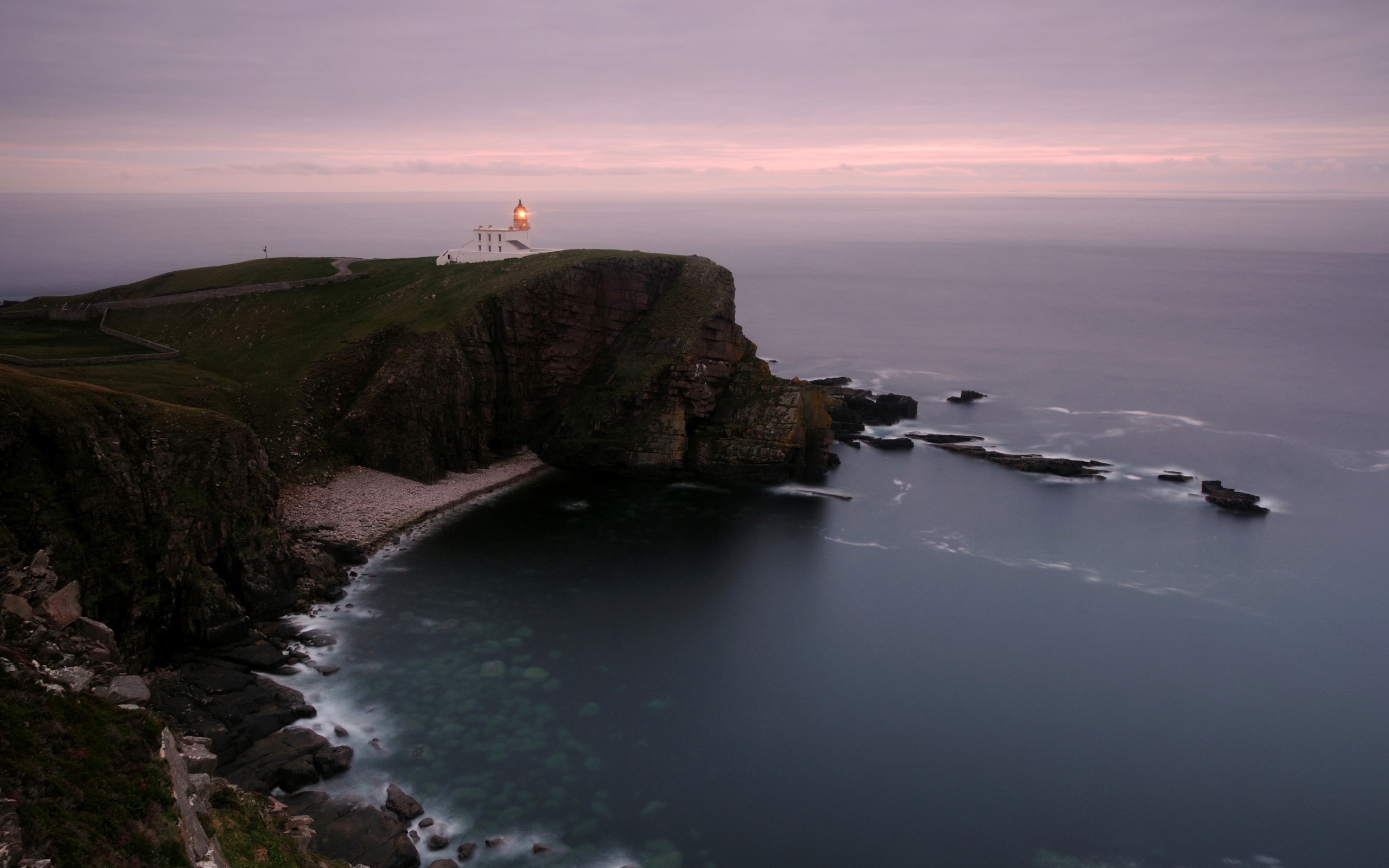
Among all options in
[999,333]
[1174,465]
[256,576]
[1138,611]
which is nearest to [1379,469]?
[1174,465]

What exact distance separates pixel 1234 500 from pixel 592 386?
4842 centimetres

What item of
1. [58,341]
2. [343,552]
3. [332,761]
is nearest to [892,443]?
[343,552]

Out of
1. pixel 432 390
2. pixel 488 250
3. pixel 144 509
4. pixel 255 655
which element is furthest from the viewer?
pixel 488 250

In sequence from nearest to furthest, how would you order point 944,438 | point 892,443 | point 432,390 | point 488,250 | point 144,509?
point 144,509 < point 432,390 < point 892,443 < point 944,438 < point 488,250

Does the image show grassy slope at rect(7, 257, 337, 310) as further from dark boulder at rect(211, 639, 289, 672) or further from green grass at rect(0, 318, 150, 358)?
dark boulder at rect(211, 639, 289, 672)

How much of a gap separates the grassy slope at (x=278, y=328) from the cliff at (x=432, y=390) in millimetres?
202

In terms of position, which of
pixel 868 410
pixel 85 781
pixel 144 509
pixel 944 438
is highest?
pixel 144 509

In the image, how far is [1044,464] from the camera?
228ft

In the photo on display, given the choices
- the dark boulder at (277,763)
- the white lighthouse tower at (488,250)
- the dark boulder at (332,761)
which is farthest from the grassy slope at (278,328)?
the dark boulder at (332,761)

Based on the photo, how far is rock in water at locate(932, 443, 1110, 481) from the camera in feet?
225

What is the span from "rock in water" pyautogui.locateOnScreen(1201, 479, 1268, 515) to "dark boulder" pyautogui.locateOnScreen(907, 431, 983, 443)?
61.5 feet

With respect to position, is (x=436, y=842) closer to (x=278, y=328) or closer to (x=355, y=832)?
(x=355, y=832)

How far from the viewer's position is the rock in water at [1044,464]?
68688 mm

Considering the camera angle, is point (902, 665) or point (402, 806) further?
point (902, 665)
